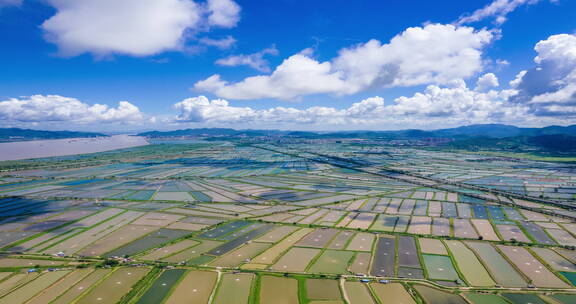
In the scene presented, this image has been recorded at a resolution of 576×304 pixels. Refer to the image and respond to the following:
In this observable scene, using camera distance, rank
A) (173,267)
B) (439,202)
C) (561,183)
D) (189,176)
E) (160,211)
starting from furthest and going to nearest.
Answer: (189,176)
(561,183)
(439,202)
(160,211)
(173,267)

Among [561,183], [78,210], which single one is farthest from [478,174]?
[78,210]

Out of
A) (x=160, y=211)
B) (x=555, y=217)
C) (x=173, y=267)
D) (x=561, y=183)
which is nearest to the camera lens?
(x=173, y=267)

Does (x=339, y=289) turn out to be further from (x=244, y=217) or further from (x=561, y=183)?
(x=561, y=183)

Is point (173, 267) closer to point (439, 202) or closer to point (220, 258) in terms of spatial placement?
point (220, 258)

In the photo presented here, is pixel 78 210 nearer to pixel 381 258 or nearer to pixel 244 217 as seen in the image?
pixel 244 217

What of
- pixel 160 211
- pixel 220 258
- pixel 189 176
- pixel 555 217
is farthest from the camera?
pixel 189 176

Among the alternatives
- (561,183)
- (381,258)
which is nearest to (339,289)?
(381,258)

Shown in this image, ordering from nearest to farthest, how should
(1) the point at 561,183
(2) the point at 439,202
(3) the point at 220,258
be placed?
(3) the point at 220,258 → (2) the point at 439,202 → (1) the point at 561,183

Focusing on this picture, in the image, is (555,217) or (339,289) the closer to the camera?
(339,289)

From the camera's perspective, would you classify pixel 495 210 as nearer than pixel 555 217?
No
